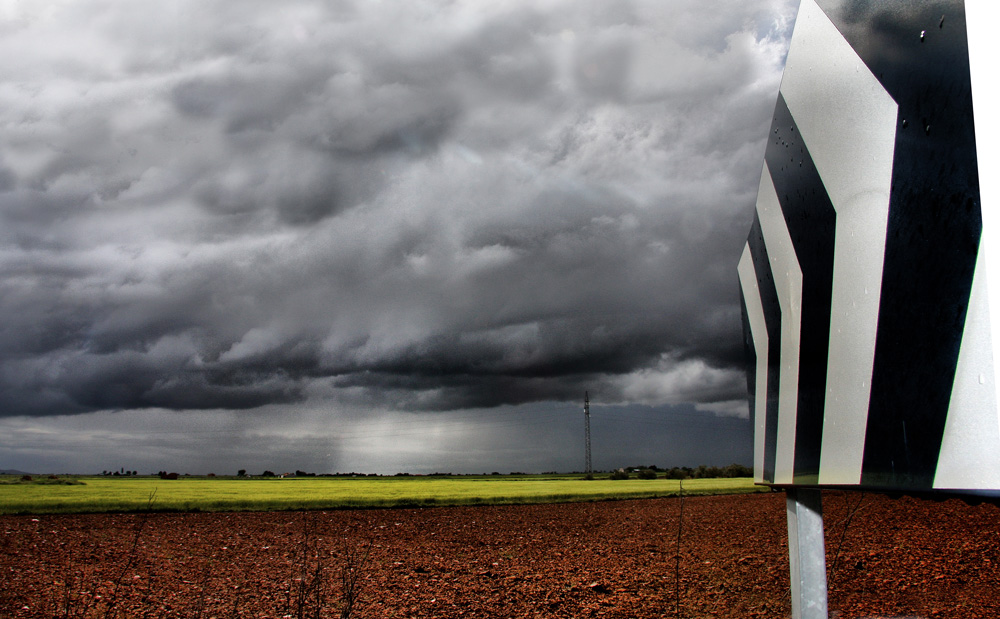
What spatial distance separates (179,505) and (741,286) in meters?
13.9

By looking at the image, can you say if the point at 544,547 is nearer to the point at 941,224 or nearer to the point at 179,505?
the point at 941,224

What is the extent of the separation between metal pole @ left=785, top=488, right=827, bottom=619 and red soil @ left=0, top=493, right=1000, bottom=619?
0.59 meters

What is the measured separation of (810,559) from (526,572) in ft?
12.5

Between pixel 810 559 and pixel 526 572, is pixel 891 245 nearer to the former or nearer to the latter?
pixel 810 559

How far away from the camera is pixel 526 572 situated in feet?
16.6

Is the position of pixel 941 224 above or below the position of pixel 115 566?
above

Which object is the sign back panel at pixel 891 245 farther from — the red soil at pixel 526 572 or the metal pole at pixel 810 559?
the red soil at pixel 526 572

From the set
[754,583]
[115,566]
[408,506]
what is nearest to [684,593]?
[754,583]

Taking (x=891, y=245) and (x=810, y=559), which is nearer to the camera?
(x=891, y=245)

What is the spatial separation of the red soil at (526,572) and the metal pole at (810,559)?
591 mm

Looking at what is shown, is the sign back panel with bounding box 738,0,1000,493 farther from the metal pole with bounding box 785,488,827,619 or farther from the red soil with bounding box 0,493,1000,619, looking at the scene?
the red soil with bounding box 0,493,1000,619

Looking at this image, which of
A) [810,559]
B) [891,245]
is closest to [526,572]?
[810,559]

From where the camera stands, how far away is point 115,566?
5746 mm

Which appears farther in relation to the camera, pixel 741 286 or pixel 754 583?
Result: pixel 754 583
